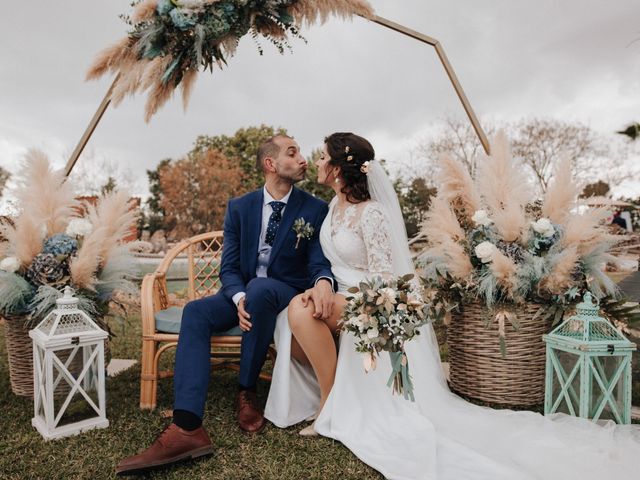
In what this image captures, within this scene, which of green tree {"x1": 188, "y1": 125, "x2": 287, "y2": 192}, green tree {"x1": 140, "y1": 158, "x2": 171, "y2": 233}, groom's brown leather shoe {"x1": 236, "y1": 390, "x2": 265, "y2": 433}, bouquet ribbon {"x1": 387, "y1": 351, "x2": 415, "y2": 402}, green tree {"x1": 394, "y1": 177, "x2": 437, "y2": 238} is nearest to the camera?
bouquet ribbon {"x1": 387, "y1": 351, "x2": 415, "y2": 402}

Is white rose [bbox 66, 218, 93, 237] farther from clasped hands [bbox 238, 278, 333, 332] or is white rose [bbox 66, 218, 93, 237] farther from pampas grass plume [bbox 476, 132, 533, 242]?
pampas grass plume [bbox 476, 132, 533, 242]

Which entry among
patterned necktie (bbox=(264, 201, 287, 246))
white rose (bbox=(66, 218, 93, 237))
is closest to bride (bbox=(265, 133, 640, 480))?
patterned necktie (bbox=(264, 201, 287, 246))

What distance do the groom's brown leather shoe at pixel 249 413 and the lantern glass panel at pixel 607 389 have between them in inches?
65.8

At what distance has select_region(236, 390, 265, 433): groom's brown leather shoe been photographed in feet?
9.21

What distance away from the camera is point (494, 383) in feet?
10.3

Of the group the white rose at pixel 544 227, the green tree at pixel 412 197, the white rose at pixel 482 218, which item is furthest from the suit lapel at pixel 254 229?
the green tree at pixel 412 197

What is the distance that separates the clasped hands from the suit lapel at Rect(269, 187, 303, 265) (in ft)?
1.43

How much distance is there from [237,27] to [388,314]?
190cm

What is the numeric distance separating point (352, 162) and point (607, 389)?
1810 mm

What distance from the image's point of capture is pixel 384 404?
2.78m

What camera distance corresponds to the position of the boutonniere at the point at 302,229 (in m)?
3.25

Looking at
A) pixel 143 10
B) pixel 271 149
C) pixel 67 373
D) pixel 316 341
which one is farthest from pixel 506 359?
pixel 143 10

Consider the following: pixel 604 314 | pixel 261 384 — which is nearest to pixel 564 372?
pixel 604 314

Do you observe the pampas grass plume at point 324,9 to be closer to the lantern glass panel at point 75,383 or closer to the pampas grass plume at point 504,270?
the pampas grass plume at point 504,270
